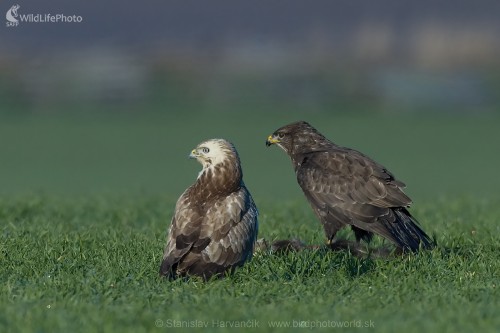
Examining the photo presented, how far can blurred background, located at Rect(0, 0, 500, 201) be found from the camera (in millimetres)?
35844

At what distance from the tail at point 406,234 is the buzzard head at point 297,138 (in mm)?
1572

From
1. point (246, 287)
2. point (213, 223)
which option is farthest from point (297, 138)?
point (246, 287)

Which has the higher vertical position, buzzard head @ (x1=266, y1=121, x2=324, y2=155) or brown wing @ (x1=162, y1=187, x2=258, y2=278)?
buzzard head @ (x1=266, y1=121, x2=324, y2=155)

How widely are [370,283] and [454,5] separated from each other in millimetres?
63032

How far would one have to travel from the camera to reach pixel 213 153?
10906 millimetres

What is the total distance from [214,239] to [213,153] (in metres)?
0.94

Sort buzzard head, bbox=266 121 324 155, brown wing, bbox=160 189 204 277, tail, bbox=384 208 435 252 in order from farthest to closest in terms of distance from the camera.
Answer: buzzard head, bbox=266 121 324 155
tail, bbox=384 208 435 252
brown wing, bbox=160 189 204 277

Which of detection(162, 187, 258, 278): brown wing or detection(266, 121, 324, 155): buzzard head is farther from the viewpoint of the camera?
detection(266, 121, 324, 155): buzzard head

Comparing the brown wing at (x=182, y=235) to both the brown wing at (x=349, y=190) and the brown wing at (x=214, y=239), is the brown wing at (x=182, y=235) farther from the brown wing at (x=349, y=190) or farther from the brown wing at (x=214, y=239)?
Result: the brown wing at (x=349, y=190)

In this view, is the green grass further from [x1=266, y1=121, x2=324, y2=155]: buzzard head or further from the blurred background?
the blurred background

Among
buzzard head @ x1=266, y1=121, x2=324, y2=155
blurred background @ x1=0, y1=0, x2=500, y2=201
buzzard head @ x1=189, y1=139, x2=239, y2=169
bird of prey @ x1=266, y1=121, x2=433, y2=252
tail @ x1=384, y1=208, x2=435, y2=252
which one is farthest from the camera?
blurred background @ x1=0, y1=0, x2=500, y2=201

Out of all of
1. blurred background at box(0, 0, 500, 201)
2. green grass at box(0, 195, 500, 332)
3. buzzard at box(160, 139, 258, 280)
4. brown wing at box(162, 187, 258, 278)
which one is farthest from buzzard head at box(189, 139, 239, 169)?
blurred background at box(0, 0, 500, 201)

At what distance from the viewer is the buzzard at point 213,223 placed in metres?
10.4

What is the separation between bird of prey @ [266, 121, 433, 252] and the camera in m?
12.5
